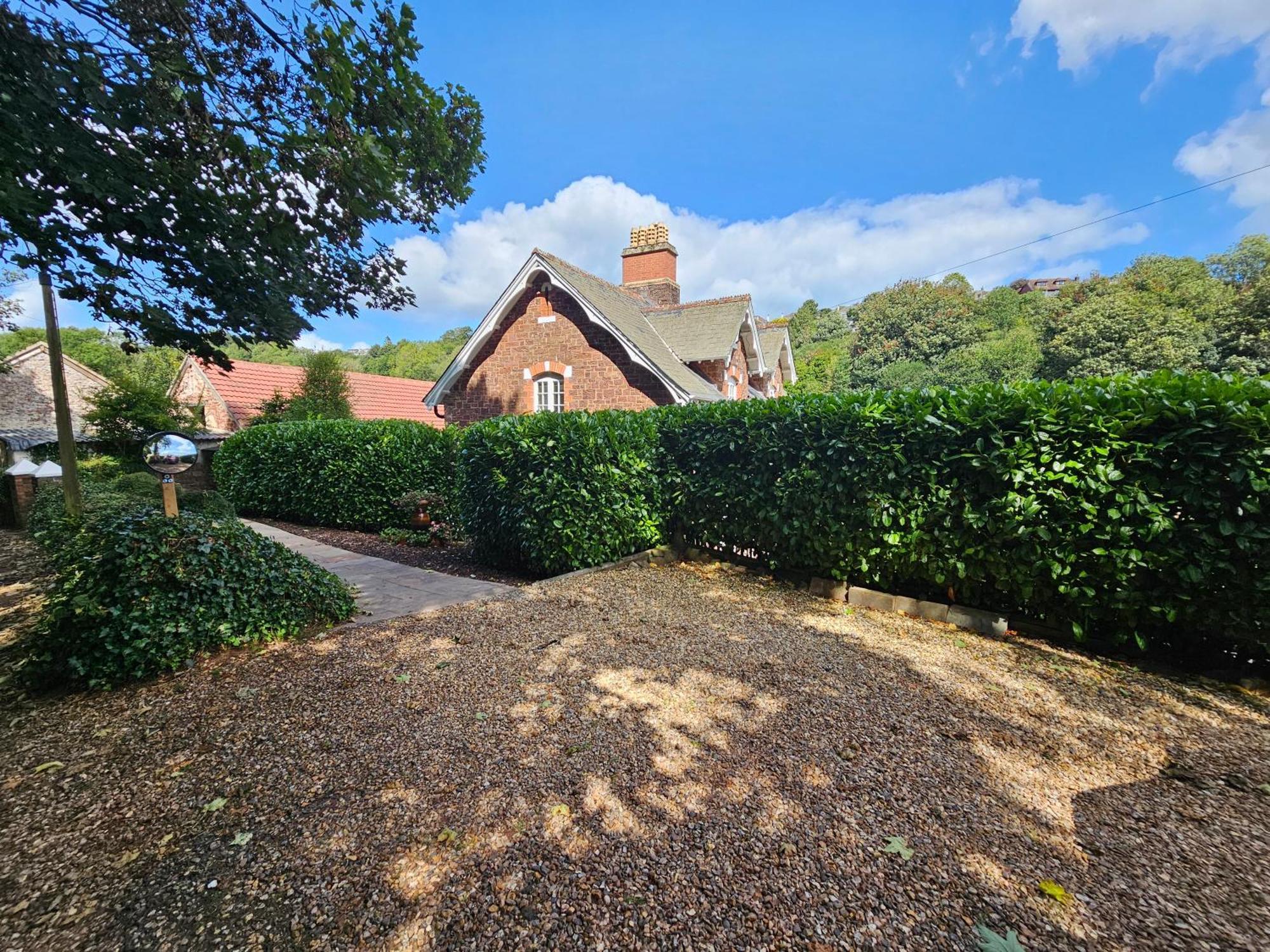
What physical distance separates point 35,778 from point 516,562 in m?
4.51

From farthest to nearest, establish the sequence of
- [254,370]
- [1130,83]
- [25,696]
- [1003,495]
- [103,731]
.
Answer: [254,370]
[1130,83]
[1003,495]
[25,696]
[103,731]

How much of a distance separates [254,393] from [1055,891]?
83.5 feet

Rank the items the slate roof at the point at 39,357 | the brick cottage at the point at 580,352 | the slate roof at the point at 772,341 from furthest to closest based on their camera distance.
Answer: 1. the slate roof at the point at 39,357
2. the slate roof at the point at 772,341
3. the brick cottage at the point at 580,352

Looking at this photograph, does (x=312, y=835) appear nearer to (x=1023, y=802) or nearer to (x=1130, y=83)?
(x=1023, y=802)

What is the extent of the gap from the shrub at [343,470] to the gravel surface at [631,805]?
19.5ft

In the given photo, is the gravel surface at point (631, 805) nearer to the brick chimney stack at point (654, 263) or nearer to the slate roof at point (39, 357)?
the brick chimney stack at point (654, 263)

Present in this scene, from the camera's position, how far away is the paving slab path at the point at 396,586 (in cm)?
493

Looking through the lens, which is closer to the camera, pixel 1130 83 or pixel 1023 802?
pixel 1023 802

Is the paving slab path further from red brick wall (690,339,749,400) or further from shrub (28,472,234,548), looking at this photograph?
red brick wall (690,339,749,400)

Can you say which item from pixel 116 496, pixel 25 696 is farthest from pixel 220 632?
pixel 116 496

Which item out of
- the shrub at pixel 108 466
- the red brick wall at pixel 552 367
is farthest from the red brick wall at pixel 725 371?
the shrub at pixel 108 466

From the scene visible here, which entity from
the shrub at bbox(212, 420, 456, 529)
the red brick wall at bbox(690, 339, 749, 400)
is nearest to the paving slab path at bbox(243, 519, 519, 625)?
the shrub at bbox(212, 420, 456, 529)

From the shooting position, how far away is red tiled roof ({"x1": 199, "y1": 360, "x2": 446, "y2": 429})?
65.7 feet

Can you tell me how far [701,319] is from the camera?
16406 millimetres
